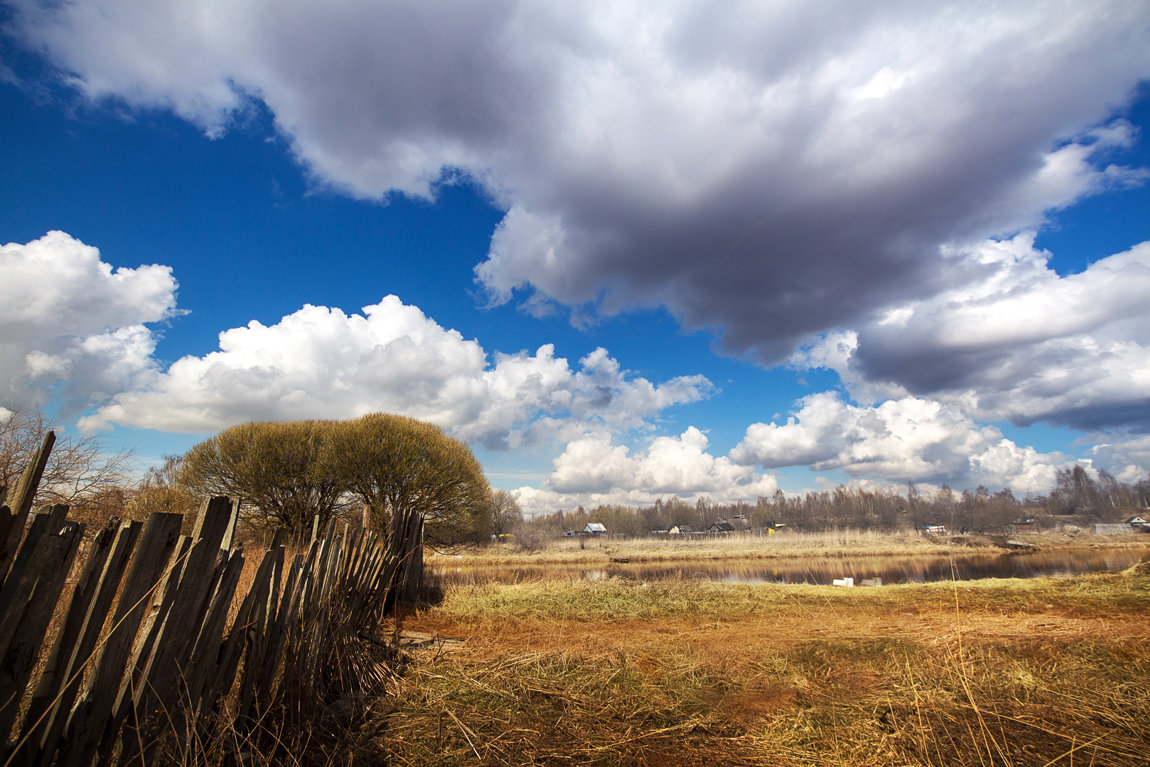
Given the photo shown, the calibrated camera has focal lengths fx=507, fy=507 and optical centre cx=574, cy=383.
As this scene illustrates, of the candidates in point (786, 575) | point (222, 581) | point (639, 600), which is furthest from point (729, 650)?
point (786, 575)

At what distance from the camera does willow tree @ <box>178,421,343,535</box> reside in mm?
22688

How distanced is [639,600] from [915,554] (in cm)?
3076

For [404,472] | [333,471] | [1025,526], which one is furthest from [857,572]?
[1025,526]

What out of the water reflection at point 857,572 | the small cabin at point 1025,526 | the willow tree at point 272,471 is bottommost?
the water reflection at point 857,572

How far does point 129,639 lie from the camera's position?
2.44m

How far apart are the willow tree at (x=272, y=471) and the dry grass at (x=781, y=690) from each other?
18.1m

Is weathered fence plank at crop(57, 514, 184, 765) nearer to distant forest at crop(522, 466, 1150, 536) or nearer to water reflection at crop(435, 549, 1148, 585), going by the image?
water reflection at crop(435, 549, 1148, 585)

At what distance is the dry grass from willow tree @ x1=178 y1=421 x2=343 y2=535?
18.1 meters

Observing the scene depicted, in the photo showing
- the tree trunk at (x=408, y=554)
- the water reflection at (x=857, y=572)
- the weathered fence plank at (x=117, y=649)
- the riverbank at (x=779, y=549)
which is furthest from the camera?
the riverbank at (x=779, y=549)

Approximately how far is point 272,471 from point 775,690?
24.3 meters

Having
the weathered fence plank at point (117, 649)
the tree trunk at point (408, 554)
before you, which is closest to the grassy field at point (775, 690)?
the tree trunk at point (408, 554)

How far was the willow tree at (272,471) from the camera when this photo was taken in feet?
74.4

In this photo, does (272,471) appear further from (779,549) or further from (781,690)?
(779,549)

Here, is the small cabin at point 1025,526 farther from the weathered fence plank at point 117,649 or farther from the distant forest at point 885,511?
the weathered fence plank at point 117,649
